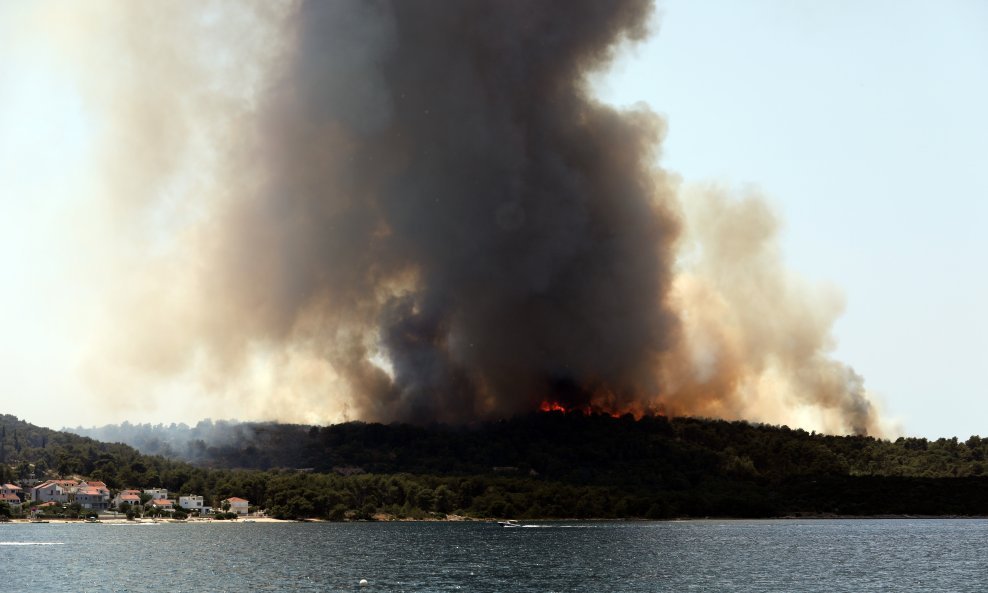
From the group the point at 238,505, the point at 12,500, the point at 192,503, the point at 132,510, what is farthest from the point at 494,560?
the point at 12,500

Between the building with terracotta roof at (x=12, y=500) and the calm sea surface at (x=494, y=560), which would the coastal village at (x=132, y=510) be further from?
the calm sea surface at (x=494, y=560)

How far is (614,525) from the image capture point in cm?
18362

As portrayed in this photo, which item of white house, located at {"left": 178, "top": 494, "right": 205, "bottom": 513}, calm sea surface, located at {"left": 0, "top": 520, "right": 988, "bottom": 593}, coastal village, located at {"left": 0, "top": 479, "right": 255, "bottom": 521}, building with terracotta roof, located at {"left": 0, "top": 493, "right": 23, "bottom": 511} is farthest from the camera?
white house, located at {"left": 178, "top": 494, "right": 205, "bottom": 513}

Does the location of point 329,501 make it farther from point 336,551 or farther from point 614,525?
point 336,551

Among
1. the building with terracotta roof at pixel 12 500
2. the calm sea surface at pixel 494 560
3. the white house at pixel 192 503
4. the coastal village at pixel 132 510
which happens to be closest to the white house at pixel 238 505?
the coastal village at pixel 132 510

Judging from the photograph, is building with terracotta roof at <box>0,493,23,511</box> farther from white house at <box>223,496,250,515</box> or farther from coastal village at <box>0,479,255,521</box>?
white house at <box>223,496,250,515</box>

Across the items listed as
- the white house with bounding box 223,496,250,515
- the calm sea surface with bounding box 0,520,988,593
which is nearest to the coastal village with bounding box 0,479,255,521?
the white house with bounding box 223,496,250,515

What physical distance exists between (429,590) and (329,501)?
361 feet

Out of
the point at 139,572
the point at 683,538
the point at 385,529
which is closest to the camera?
the point at 139,572

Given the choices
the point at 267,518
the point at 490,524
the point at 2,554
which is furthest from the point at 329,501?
the point at 2,554

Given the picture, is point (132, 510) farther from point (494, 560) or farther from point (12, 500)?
point (494, 560)

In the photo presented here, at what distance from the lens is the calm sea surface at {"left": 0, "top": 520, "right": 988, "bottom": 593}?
91500 mm

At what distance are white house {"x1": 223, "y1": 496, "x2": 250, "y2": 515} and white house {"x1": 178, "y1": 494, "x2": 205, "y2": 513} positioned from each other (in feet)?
20.8

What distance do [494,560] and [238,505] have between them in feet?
302
